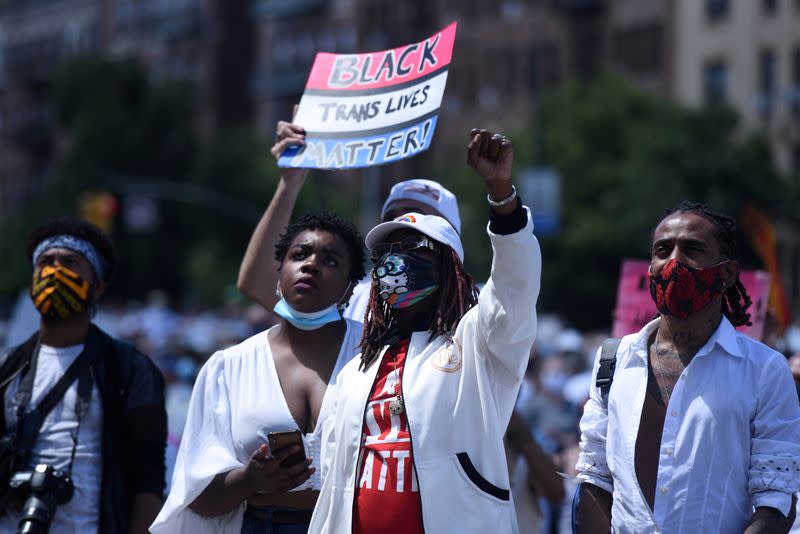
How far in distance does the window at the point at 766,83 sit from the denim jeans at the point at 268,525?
4147 centimetres

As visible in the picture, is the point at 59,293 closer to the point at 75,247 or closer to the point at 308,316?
the point at 75,247

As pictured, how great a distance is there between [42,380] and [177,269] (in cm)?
5664

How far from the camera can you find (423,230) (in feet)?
15.8

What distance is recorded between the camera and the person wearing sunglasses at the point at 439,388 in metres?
4.36

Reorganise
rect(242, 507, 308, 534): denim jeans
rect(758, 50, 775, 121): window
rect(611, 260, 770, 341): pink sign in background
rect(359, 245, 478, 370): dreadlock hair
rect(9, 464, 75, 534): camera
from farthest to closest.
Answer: rect(758, 50, 775, 121): window, rect(611, 260, 770, 341): pink sign in background, rect(9, 464, 75, 534): camera, rect(242, 507, 308, 534): denim jeans, rect(359, 245, 478, 370): dreadlock hair

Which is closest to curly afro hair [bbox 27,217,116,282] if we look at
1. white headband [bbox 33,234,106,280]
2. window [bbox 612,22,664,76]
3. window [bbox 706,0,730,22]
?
white headband [bbox 33,234,106,280]

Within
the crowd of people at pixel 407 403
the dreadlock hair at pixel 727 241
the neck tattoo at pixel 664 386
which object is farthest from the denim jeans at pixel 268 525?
the dreadlock hair at pixel 727 241

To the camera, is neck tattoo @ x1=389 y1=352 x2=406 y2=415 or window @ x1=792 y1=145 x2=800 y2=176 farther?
window @ x1=792 y1=145 x2=800 y2=176

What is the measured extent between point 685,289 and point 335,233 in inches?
55.7

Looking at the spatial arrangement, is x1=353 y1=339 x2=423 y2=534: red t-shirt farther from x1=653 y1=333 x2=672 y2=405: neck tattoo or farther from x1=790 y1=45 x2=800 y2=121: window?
x1=790 y1=45 x2=800 y2=121: window

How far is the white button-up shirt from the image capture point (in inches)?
176

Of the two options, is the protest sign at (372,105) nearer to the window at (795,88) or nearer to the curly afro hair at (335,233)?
the curly afro hair at (335,233)

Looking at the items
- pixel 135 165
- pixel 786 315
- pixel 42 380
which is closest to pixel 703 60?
pixel 135 165

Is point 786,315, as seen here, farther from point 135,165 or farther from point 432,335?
point 135,165
